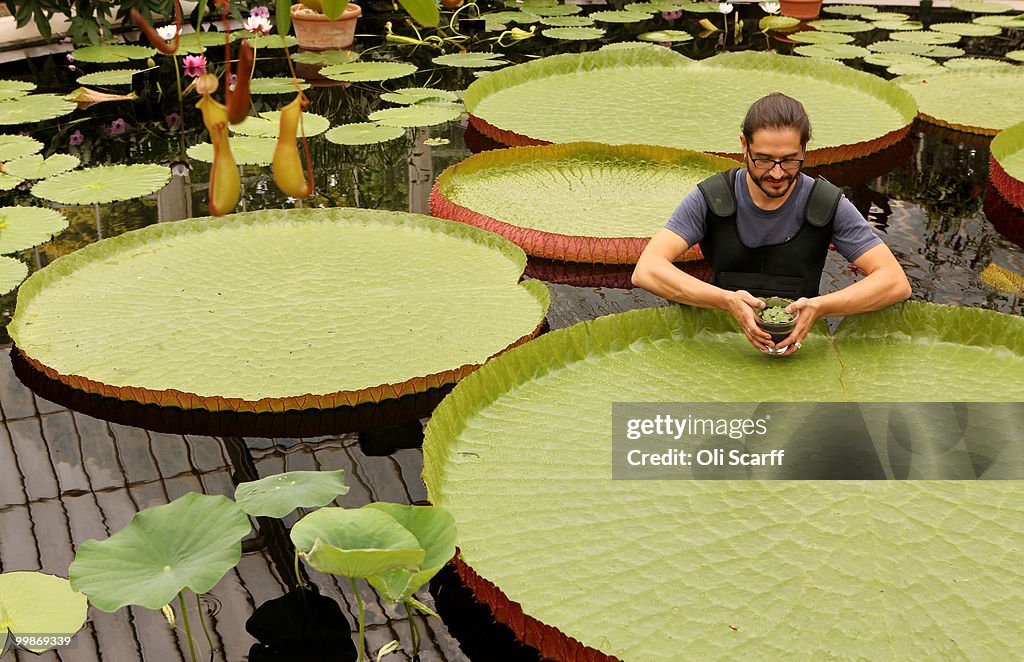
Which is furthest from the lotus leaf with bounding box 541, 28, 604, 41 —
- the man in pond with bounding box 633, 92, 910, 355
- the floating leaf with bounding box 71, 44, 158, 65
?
the man in pond with bounding box 633, 92, 910, 355

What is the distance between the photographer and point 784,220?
2.49 metres

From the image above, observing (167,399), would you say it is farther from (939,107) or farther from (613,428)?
(939,107)

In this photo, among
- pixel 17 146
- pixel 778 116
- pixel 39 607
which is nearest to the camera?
pixel 39 607

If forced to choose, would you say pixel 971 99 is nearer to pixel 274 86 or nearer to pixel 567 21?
pixel 567 21

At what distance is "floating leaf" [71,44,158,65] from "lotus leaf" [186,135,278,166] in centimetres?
181

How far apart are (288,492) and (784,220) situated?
4.46 feet

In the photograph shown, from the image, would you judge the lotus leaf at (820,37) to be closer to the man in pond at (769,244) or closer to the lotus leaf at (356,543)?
the man in pond at (769,244)

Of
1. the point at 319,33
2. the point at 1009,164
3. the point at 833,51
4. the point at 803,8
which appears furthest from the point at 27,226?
the point at 803,8

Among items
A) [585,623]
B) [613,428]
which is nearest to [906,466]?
[613,428]

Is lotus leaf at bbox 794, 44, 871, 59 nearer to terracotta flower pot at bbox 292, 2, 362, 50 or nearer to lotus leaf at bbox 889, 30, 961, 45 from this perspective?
lotus leaf at bbox 889, 30, 961, 45


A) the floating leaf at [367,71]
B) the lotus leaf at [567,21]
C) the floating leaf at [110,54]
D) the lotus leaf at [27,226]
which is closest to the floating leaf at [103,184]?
the lotus leaf at [27,226]

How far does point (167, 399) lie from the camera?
2471 millimetres

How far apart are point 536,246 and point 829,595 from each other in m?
1.83

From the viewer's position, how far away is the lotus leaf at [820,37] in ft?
21.9
